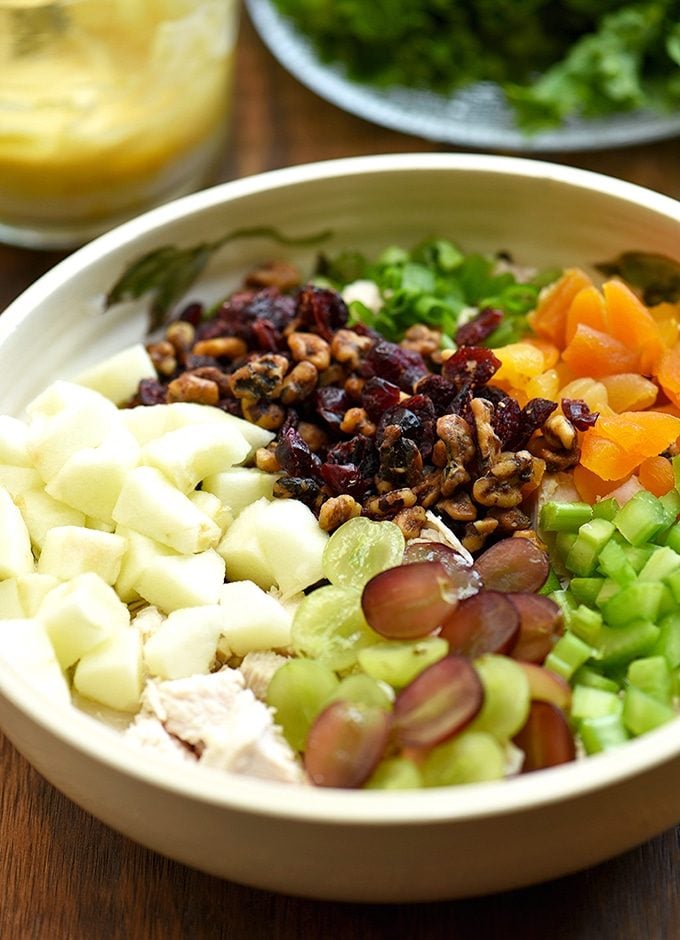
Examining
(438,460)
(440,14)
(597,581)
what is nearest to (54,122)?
(440,14)

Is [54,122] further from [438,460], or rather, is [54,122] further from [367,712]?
[367,712]

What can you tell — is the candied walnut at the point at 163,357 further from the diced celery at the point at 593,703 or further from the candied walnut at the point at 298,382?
the diced celery at the point at 593,703

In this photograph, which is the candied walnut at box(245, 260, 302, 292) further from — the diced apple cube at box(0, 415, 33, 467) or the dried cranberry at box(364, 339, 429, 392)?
the diced apple cube at box(0, 415, 33, 467)

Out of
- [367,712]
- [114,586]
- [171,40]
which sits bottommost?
[114,586]

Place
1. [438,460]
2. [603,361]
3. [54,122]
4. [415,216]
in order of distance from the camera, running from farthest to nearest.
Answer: [54,122], [415,216], [603,361], [438,460]

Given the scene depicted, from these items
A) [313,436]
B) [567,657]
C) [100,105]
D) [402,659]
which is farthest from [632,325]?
[100,105]

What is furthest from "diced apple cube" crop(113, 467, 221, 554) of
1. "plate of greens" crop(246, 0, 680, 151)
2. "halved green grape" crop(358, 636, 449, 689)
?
"plate of greens" crop(246, 0, 680, 151)
